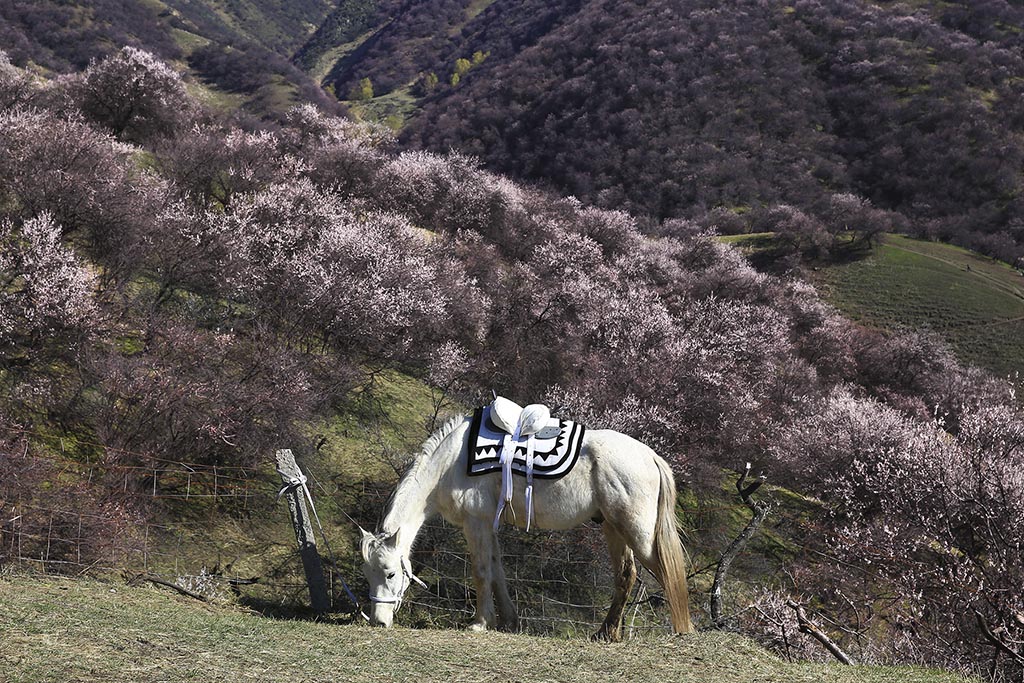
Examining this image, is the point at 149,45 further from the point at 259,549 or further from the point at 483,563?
the point at 483,563

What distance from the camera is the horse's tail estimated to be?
636 centimetres

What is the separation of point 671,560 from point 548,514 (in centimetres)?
122

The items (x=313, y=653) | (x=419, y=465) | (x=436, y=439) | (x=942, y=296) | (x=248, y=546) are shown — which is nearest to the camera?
(x=313, y=653)

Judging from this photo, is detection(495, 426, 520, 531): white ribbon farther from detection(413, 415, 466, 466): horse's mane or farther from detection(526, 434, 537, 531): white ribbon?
detection(413, 415, 466, 466): horse's mane

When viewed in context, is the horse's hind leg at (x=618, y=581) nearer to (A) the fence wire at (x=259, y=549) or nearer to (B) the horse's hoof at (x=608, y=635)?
(B) the horse's hoof at (x=608, y=635)

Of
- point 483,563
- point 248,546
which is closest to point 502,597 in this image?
point 483,563

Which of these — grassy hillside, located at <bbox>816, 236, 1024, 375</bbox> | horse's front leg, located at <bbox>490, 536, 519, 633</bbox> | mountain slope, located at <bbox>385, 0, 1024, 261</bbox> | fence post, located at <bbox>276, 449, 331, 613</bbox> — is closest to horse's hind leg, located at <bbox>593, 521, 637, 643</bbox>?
horse's front leg, located at <bbox>490, 536, 519, 633</bbox>

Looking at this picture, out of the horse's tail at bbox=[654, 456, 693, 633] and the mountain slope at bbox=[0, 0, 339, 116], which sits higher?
the mountain slope at bbox=[0, 0, 339, 116]

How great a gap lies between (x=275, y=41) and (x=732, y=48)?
4521 inches

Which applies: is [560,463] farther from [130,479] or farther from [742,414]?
[742,414]

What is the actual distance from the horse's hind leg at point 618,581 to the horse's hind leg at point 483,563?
3.45ft

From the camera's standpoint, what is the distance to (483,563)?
22.4 ft

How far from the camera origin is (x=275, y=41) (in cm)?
15538

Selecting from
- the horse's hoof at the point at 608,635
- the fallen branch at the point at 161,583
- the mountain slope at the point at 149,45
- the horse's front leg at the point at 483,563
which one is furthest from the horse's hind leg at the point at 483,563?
the mountain slope at the point at 149,45
